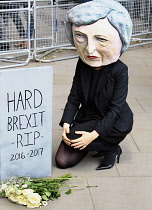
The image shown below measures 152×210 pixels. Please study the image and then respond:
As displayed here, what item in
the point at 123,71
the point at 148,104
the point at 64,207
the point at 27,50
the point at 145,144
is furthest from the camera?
the point at 27,50

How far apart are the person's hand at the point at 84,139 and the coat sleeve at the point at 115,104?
0.05m

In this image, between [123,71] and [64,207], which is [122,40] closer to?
[123,71]

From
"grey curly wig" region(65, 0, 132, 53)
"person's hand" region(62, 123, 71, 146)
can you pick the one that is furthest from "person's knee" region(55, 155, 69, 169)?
"grey curly wig" region(65, 0, 132, 53)

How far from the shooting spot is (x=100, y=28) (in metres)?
4.13

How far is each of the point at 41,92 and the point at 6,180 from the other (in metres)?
0.81

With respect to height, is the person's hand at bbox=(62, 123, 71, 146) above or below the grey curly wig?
below

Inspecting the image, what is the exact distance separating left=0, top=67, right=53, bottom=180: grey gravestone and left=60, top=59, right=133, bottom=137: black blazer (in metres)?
0.43

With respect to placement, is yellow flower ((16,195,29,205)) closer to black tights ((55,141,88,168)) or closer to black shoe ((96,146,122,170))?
black tights ((55,141,88,168))

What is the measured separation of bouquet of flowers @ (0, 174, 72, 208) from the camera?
12.6ft

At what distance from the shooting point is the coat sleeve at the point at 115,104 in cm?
438

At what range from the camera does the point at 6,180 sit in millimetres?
4129

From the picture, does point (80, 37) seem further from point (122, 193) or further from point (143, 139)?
point (143, 139)

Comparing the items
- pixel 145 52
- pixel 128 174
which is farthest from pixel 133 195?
pixel 145 52

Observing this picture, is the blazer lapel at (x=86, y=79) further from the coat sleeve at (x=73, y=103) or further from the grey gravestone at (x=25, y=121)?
the grey gravestone at (x=25, y=121)
